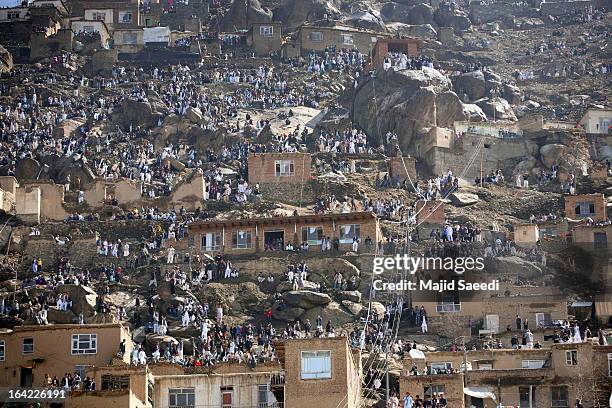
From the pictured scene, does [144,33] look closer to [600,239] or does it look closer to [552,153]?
[552,153]

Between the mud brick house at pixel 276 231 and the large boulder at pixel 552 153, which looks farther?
the large boulder at pixel 552 153

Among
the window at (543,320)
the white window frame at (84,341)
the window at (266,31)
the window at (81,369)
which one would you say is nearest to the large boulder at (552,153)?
the window at (543,320)

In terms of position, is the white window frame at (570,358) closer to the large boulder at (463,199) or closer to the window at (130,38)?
the large boulder at (463,199)

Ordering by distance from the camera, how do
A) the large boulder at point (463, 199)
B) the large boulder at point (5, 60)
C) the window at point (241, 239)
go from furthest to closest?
the large boulder at point (5, 60) → the large boulder at point (463, 199) → the window at point (241, 239)

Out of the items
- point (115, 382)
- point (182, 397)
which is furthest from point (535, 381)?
point (115, 382)

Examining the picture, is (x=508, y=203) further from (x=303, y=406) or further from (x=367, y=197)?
(x=303, y=406)

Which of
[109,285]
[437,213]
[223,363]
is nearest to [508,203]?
[437,213]

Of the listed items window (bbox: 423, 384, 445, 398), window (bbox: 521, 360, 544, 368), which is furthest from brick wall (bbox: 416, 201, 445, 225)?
window (bbox: 423, 384, 445, 398)
